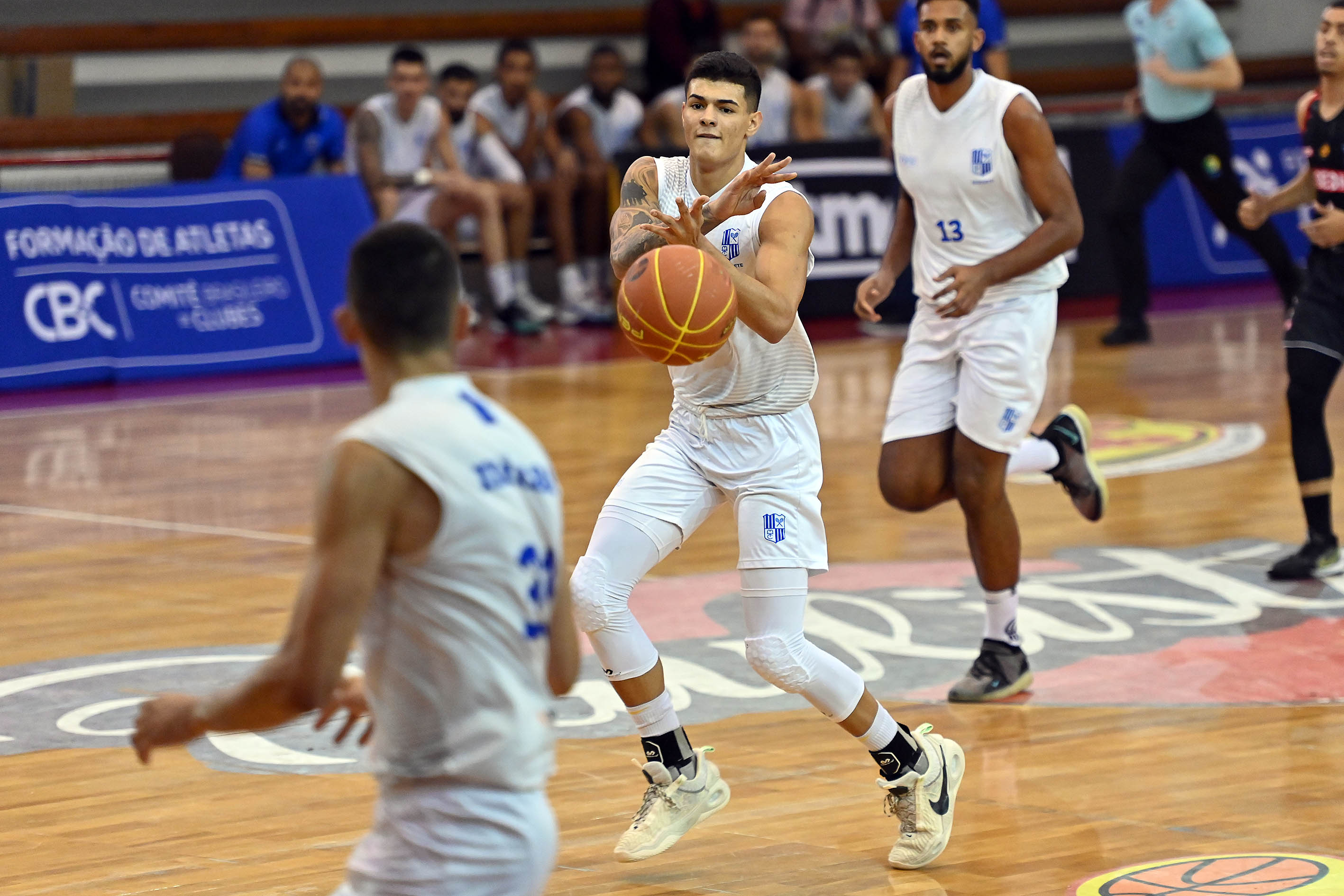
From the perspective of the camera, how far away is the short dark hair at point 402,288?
3076 millimetres

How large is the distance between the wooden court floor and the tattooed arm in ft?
5.07

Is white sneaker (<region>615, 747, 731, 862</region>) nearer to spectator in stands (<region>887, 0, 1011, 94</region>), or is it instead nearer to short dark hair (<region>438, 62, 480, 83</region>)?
spectator in stands (<region>887, 0, 1011, 94</region>)

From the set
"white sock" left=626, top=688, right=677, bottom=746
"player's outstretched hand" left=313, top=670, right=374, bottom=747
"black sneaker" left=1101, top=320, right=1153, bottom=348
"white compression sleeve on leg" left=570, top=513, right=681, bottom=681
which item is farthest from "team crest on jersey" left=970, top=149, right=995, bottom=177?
"black sneaker" left=1101, top=320, right=1153, bottom=348

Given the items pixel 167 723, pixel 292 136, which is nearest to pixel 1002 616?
pixel 167 723

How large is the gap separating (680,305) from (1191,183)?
10686 millimetres

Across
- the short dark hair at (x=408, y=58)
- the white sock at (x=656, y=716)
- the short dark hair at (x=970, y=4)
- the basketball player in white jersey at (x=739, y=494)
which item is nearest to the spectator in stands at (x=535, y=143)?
the short dark hair at (x=408, y=58)

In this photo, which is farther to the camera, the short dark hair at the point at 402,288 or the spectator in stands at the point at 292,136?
the spectator in stands at the point at 292,136

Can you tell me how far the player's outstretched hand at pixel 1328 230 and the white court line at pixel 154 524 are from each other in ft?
15.0

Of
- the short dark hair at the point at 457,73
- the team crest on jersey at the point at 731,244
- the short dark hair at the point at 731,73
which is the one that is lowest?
the short dark hair at the point at 457,73

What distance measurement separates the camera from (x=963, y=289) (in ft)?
21.3

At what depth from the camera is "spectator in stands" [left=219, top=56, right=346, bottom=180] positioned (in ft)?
48.4

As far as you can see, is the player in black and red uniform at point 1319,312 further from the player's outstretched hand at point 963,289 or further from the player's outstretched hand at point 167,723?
the player's outstretched hand at point 167,723

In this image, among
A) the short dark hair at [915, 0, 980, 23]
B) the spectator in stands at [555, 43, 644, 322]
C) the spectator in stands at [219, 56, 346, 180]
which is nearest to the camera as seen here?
the short dark hair at [915, 0, 980, 23]

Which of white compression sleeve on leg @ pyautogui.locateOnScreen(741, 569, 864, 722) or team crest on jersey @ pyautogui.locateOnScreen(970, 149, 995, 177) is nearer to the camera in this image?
white compression sleeve on leg @ pyautogui.locateOnScreen(741, 569, 864, 722)
